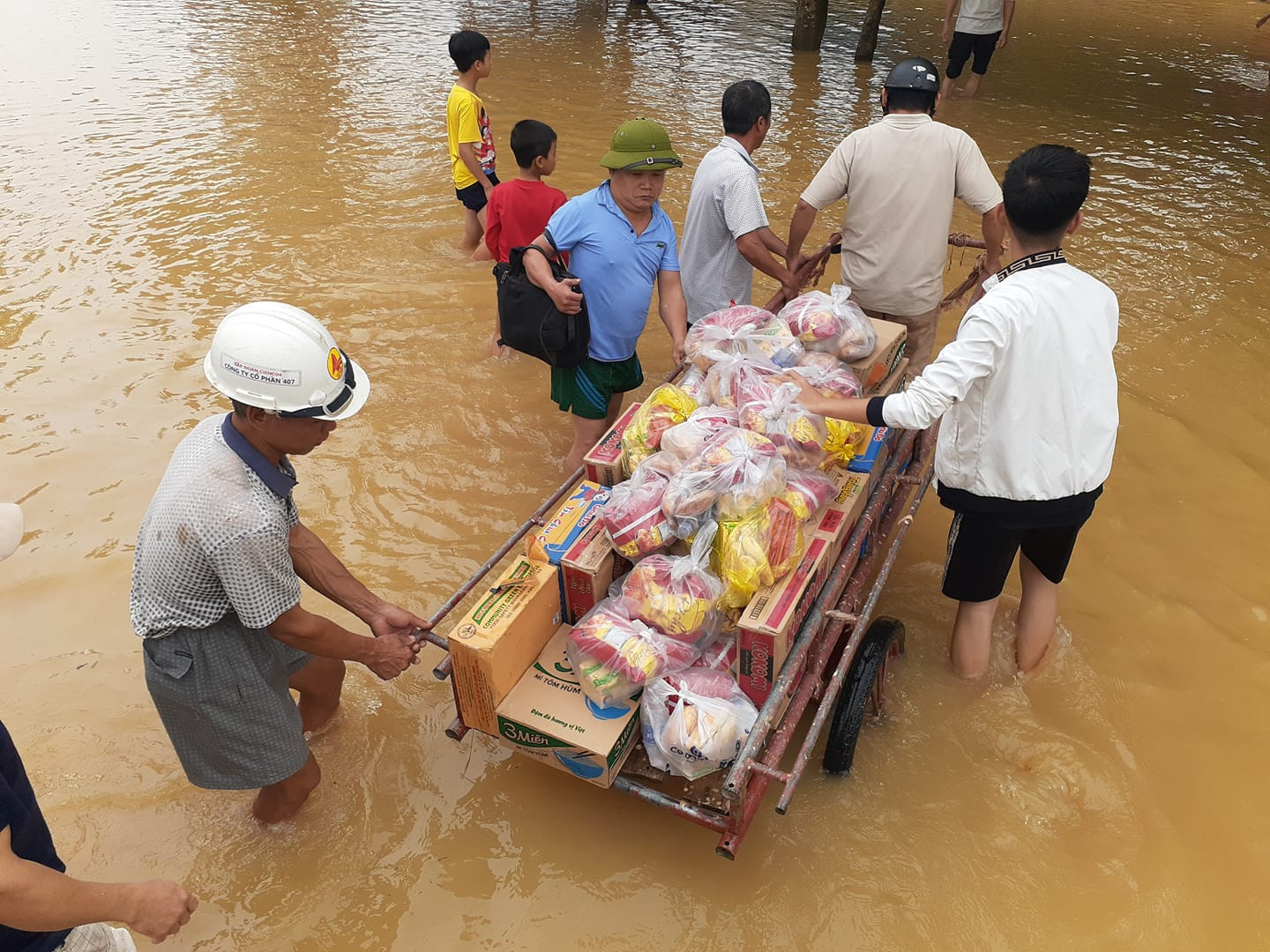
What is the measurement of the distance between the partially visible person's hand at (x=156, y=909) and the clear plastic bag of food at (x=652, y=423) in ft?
5.92

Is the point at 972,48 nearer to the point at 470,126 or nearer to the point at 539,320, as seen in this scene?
the point at 470,126

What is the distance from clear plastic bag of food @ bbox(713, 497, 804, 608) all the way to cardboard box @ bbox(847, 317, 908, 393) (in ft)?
3.19

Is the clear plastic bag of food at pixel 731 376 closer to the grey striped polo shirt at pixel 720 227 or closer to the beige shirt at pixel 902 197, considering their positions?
the grey striped polo shirt at pixel 720 227

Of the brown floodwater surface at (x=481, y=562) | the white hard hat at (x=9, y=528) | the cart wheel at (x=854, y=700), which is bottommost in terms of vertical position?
the brown floodwater surface at (x=481, y=562)

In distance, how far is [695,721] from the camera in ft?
7.80

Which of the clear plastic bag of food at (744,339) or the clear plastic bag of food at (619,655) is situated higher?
the clear plastic bag of food at (744,339)

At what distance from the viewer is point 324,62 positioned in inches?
470

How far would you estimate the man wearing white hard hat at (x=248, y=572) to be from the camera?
2.13m

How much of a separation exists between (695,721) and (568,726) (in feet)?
1.22

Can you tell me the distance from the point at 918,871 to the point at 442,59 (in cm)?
1234

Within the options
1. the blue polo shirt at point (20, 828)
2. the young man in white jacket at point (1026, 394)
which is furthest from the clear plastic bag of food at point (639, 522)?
the blue polo shirt at point (20, 828)

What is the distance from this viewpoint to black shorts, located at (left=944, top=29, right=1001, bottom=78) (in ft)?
33.4

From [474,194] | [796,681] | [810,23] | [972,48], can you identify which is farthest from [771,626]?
[810,23]

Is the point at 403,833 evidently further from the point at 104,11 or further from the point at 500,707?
the point at 104,11
